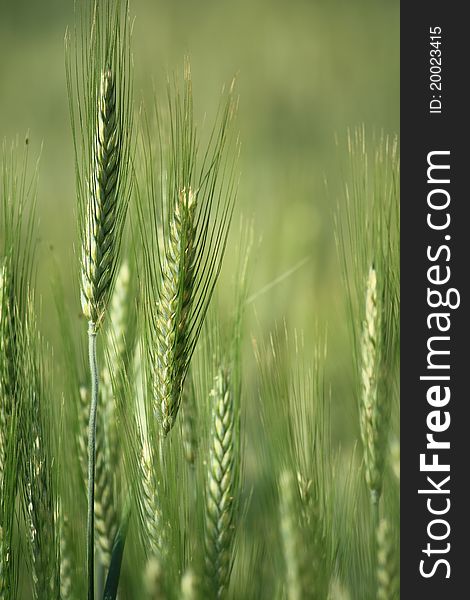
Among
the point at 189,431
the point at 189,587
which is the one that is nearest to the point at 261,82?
the point at 189,431

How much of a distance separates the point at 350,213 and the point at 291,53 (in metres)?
1.52

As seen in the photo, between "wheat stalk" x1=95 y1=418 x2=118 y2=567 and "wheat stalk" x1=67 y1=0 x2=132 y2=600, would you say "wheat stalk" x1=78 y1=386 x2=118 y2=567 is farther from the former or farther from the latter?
"wheat stalk" x1=67 y1=0 x2=132 y2=600

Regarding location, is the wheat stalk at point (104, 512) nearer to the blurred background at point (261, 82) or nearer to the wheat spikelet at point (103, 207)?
the wheat spikelet at point (103, 207)

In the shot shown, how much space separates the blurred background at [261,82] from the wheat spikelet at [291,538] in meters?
0.87

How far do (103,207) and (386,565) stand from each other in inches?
14.2

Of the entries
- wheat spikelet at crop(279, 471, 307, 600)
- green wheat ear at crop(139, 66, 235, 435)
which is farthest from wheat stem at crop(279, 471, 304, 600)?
green wheat ear at crop(139, 66, 235, 435)

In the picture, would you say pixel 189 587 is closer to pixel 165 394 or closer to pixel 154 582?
pixel 154 582

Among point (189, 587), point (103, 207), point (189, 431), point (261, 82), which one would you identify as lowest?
point (189, 587)

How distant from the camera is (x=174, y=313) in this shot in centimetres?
68

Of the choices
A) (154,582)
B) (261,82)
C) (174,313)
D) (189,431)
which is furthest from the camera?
(261,82)

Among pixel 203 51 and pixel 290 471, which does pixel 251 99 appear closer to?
pixel 203 51

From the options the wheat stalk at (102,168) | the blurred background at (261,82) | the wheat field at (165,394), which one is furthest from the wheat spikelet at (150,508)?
the blurred background at (261,82)

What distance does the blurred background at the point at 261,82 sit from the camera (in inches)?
70.3

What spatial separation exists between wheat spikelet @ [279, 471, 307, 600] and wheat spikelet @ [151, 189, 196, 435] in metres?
0.11
